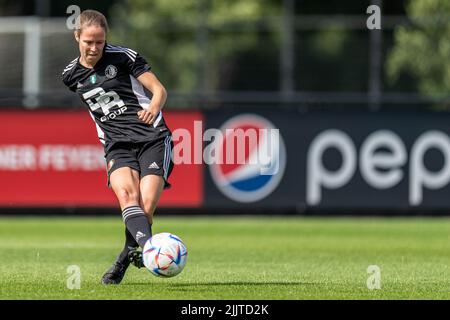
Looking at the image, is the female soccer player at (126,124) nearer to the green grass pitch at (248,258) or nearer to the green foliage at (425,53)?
the green grass pitch at (248,258)

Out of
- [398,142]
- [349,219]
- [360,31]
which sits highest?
[360,31]

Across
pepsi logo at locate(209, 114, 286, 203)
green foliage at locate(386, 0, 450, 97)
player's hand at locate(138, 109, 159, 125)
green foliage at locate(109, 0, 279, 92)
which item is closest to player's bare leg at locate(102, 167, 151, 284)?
player's hand at locate(138, 109, 159, 125)

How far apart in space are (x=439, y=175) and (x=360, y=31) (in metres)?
5.09

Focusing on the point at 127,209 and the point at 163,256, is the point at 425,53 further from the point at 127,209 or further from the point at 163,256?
the point at 163,256

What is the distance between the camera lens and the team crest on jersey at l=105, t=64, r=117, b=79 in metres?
10.9

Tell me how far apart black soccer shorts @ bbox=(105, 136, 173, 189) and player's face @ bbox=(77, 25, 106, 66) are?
82 centimetres

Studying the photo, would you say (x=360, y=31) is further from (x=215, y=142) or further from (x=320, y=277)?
(x=320, y=277)

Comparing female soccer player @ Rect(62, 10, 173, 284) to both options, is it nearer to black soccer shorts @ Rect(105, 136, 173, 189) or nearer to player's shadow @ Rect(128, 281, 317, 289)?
Answer: black soccer shorts @ Rect(105, 136, 173, 189)

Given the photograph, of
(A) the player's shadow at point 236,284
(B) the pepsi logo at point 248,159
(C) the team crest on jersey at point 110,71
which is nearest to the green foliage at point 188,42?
(B) the pepsi logo at point 248,159

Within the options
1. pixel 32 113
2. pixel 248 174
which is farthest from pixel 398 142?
pixel 32 113

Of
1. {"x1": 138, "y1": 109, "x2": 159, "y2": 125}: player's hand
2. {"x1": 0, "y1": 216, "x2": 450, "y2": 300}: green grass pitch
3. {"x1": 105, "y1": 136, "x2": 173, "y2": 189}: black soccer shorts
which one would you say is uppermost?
{"x1": 138, "y1": 109, "x2": 159, "y2": 125}: player's hand

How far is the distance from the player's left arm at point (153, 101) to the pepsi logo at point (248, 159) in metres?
11.4
